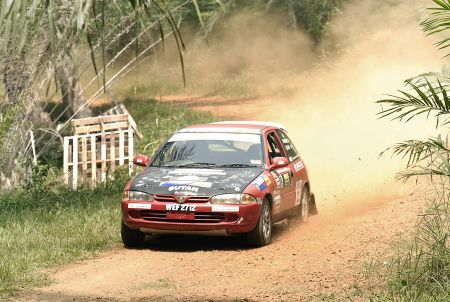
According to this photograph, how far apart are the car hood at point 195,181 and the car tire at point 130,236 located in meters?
0.52

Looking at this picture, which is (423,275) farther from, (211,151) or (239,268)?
(211,151)

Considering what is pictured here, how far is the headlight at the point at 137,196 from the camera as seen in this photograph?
41.8ft

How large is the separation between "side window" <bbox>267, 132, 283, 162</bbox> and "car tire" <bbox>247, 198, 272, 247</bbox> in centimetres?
126

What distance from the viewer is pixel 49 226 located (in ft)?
46.2

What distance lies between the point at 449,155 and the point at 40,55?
11.5 metres

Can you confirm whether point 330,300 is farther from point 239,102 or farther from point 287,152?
point 239,102

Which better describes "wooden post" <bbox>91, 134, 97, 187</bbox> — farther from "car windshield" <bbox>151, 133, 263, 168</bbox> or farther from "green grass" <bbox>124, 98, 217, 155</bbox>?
"car windshield" <bbox>151, 133, 263, 168</bbox>

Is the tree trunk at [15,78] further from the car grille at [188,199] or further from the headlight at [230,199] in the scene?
the headlight at [230,199]

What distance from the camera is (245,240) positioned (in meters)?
12.8

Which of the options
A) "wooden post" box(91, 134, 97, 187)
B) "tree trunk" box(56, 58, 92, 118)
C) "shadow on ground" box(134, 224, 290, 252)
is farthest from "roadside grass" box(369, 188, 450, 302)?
"tree trunk" box(56, 58, 92, 118)

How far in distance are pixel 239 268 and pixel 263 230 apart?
1.66 metres

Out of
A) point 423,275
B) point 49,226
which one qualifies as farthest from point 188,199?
point 423,275

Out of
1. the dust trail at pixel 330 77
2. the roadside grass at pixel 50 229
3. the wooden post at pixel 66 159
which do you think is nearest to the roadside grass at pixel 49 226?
the roadside grass at pixel 50 229

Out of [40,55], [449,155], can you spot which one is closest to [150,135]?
[40,55]
